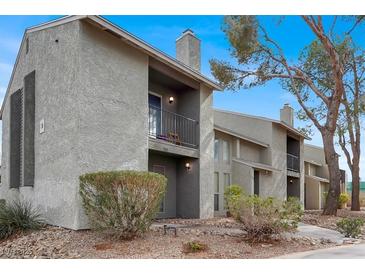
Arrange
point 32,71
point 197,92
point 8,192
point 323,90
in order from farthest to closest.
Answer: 1. point 323,90
2. point 197,92
3. point 8,192
4. point 32,71

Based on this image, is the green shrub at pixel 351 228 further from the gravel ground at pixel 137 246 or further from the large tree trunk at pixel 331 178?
the large tree trunk at pixel 331 178

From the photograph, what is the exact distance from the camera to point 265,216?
30.7 feet

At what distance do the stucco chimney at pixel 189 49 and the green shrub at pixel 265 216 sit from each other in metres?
8.13

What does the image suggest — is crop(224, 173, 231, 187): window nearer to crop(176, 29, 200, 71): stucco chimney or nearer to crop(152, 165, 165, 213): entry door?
crop(152, 165, 165, 213): entry door

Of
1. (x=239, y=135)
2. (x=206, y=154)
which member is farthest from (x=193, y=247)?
(x=239, y=135)

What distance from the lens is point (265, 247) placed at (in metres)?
9.13

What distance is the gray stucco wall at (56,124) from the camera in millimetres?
10375

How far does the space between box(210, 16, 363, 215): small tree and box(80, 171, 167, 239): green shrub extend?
32.9 feet

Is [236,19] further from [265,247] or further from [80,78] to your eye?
[265,247]

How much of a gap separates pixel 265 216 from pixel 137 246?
10.4 ft

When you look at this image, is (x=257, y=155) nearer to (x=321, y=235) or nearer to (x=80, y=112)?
(x=321, y=235)

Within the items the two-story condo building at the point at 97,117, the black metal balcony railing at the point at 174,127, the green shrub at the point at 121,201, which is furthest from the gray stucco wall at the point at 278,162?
the green shrub at the point at 121,201

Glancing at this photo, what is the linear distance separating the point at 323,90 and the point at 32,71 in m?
15.1
